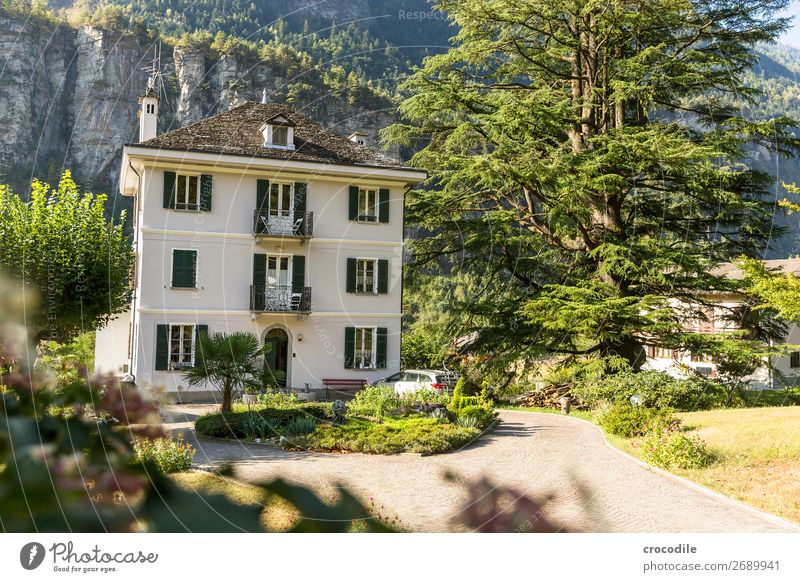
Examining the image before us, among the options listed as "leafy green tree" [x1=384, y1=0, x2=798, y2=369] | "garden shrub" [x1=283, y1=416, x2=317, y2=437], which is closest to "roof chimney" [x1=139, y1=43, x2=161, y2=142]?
"garden shrub" [x1=283, y1=416, x2=317, y2=437]

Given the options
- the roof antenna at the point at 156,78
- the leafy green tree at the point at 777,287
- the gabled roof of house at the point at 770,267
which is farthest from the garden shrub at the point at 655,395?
the gabled roof of house at the point at 770,267

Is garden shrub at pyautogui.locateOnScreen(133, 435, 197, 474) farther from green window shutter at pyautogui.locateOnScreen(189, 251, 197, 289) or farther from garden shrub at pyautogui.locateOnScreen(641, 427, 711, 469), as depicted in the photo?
garden shrub at pyautogui.locateOnScreen(641, 427, 711, 469)

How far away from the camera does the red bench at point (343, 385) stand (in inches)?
71.9

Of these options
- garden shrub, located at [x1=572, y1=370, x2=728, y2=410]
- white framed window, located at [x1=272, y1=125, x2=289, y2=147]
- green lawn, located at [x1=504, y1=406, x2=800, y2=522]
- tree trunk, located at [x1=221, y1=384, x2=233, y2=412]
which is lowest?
garden shrub, located at [x1=572, y1=370, x2=728, y2=410]

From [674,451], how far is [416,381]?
1081 mm

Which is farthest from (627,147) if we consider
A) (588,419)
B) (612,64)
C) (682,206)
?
(588,419)

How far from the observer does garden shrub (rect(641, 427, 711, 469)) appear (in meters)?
1.39

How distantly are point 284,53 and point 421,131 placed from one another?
19.6ft

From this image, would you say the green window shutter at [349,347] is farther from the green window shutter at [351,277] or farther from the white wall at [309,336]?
the green window shutter at [351,277]

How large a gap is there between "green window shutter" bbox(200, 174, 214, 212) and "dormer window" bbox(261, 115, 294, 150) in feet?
0.94

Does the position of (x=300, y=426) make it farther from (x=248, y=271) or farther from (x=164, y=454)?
(x=164, y=454)

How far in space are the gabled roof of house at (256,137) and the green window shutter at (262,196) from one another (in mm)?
92

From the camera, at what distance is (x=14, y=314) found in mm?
724

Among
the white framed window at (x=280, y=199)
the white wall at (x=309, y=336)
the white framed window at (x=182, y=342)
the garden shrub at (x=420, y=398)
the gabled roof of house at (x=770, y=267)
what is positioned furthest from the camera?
the gabled roof of house at (x=770, y=267)
